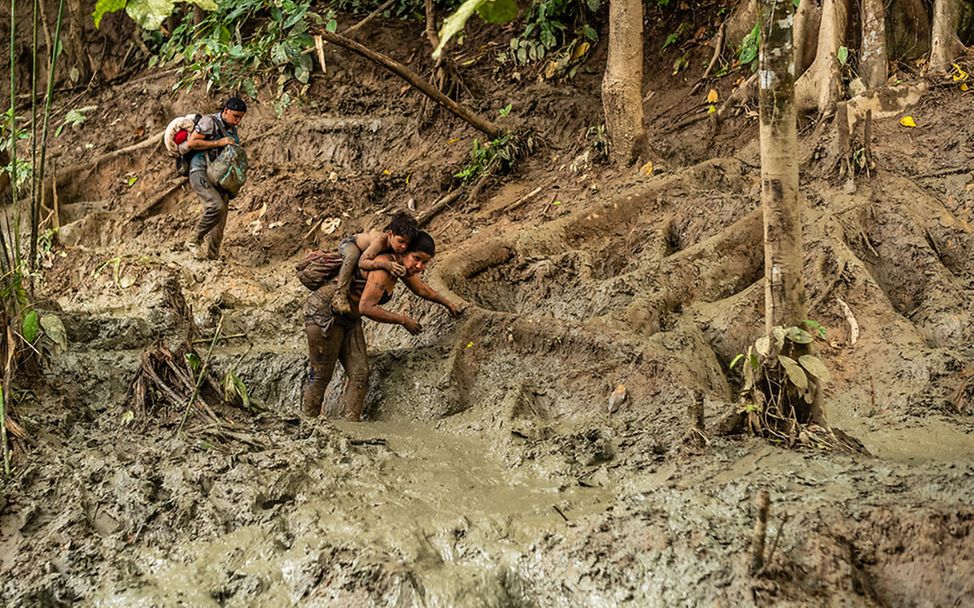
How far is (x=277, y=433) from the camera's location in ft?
16.1

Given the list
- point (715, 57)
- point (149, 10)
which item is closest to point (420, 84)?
point (715, 57)

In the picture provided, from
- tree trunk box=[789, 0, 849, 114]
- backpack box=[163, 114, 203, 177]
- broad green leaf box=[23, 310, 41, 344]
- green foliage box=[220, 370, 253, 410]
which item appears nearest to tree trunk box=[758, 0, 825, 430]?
green foliage box=[220, 370, 253, 410]

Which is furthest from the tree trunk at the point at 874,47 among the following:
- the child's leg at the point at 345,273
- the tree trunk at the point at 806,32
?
the child's leg at the point at 345,273

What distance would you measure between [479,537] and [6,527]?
2.26 m

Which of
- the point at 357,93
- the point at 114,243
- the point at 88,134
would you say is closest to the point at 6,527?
the point at 114,243

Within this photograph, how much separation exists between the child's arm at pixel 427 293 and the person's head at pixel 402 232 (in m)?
0.26

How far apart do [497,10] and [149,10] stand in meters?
0.88

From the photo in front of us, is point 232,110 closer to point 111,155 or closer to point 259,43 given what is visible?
point 259,43

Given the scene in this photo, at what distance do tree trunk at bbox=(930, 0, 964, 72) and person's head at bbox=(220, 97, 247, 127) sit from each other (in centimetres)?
584

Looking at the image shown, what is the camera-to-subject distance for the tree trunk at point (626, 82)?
25.7ft

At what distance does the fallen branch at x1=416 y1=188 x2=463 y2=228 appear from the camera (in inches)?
338

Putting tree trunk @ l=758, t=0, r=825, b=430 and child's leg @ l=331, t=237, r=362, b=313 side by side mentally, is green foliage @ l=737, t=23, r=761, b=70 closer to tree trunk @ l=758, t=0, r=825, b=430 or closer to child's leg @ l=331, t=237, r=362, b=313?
tree trunk @ l=758, t=0, r=825, b=430

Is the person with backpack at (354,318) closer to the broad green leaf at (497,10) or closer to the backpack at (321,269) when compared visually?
the backpack at (321,269)

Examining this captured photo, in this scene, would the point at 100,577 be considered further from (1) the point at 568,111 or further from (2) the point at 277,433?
(1) the point at 568,111
